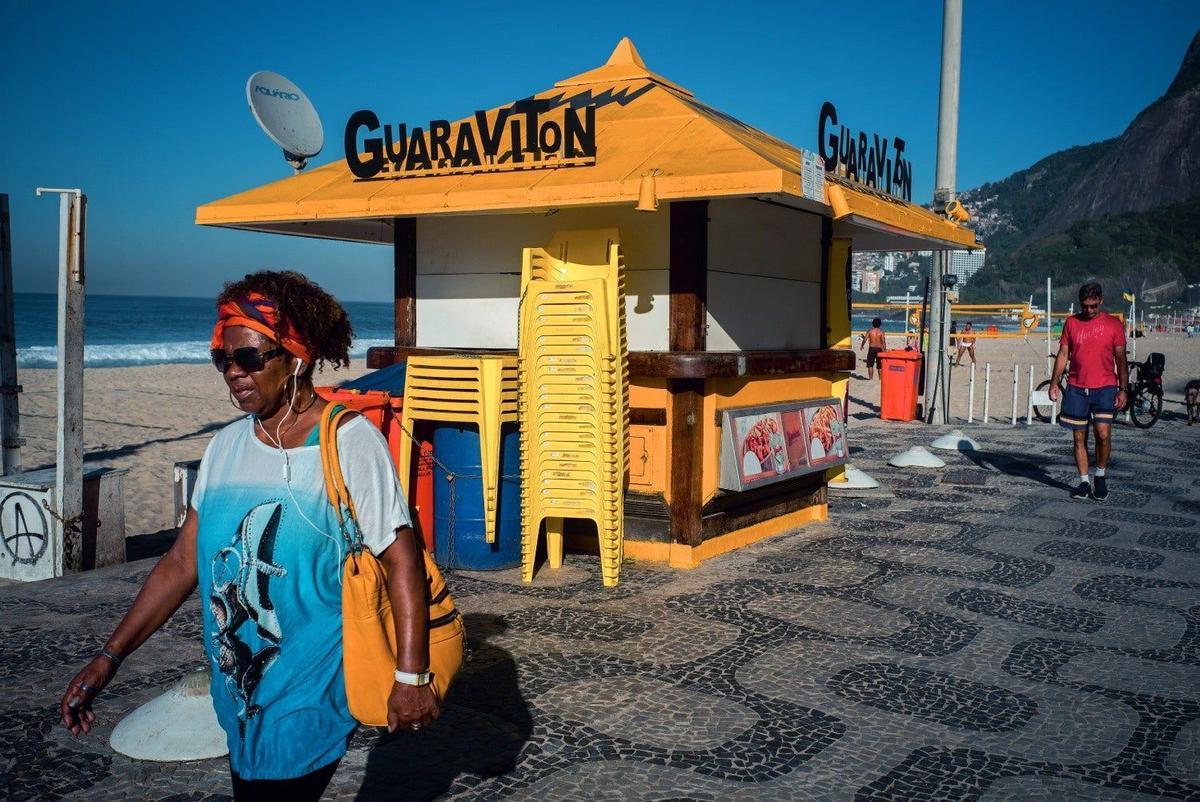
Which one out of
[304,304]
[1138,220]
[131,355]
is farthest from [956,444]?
[1138,220]

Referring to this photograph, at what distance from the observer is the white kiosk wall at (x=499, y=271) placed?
6719 mm

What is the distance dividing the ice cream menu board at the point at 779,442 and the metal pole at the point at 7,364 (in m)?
5.24

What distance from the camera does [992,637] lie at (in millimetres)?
5246

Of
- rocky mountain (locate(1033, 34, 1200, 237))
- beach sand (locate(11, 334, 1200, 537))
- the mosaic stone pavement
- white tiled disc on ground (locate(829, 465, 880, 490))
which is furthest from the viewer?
rocky mountain (locate(1033, 34, 1200, 237))

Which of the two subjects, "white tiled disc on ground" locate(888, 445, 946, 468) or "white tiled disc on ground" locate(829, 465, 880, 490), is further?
"white tiled disc on ground" locate(888, 445, 946, 468)

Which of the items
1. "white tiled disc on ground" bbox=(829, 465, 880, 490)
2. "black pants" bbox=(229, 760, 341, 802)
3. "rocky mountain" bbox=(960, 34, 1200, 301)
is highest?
"rocky mountain" bbox=(960, 34, 1200, 301)

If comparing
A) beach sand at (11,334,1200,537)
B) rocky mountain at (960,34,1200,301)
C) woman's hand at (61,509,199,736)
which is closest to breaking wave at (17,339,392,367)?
beach sand at (11,334,1200,537)

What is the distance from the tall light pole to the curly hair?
14.1 metres

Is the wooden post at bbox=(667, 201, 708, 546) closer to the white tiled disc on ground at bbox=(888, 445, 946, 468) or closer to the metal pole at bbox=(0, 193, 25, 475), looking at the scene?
the metal pole at bbox=(0, 193, 25, 475)

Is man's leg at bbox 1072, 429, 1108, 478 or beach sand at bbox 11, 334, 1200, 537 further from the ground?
man's leg at bbox 1072, 429, 1108, 478

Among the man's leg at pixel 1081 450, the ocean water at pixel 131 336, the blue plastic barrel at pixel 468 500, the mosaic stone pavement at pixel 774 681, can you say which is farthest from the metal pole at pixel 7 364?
the ocean water at pixel 131 336

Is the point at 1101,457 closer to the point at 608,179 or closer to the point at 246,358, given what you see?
the point at 608,179

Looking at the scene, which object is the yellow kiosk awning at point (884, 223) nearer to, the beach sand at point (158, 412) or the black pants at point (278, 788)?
the black pants at point (278, 788)

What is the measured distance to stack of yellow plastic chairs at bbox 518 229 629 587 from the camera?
609 cm
